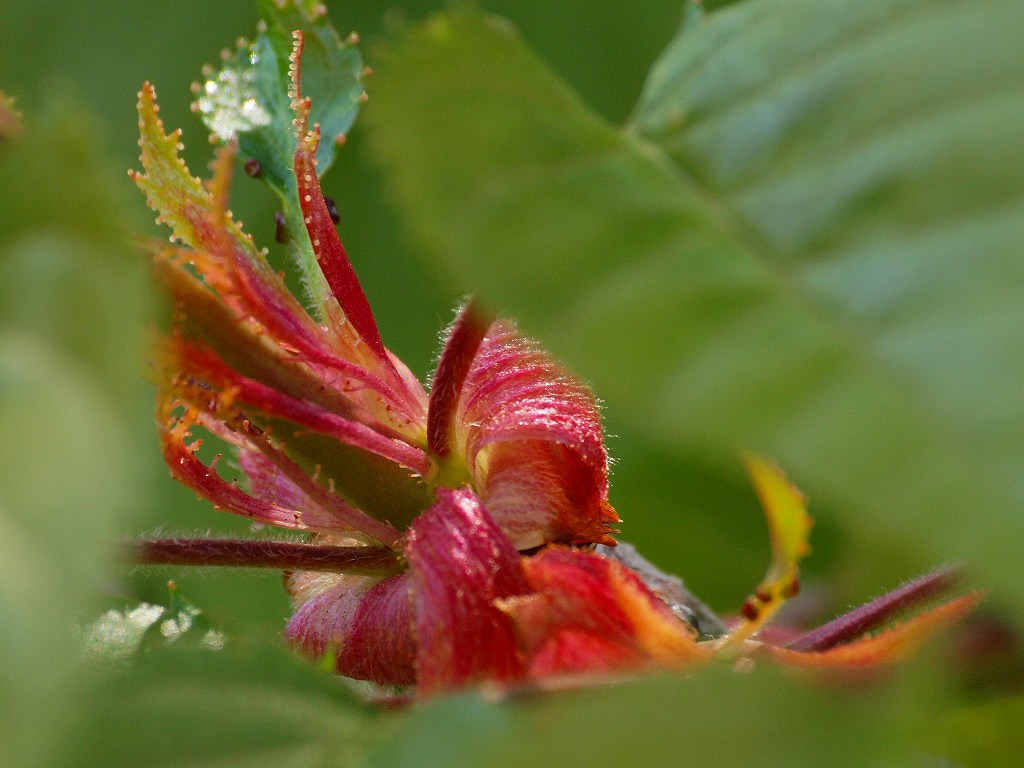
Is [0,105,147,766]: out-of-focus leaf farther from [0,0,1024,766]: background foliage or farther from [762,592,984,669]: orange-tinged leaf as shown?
[762,592,984,669]: orange-tinged leaf

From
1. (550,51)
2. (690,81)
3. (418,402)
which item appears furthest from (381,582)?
(550,51)

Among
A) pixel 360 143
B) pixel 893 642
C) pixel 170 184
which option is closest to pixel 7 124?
pixel 170 184

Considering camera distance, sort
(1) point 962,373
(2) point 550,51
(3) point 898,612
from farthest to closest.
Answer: (2) point 550,51, (3) point 898,612, (1) point 962,373

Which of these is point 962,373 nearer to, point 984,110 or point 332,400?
point 984,110

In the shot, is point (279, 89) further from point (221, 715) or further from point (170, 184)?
point (221, 715)

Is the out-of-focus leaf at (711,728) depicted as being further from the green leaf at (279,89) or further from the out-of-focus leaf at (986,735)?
the green leaf at (279,89)
